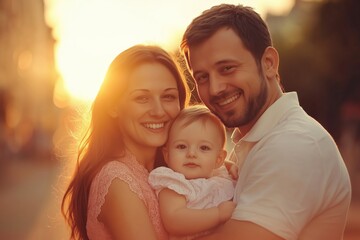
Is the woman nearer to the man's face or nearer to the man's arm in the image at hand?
the man's face

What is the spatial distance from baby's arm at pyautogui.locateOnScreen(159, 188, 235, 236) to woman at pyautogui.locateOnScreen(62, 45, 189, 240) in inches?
3.1

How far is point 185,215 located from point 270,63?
1096mm

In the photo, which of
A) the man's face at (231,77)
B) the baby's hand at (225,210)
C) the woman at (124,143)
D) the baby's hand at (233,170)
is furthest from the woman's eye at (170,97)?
the baby's hand at (225,210)

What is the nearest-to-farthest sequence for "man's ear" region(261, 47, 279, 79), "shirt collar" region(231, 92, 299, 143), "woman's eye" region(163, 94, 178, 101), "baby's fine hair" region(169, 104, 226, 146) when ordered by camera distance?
"shirt collar" region(231, 92, 299, 143), "man's ear" region(261, 47, 279, 79), "baby's fine hair" region(169, 104, 226, 146), "woman's eye" region(163, 94, 178, 101)

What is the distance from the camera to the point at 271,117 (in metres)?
4.75

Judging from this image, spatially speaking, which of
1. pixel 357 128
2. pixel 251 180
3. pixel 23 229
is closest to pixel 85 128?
pixel 251 180

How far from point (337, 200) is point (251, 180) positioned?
1.65ft

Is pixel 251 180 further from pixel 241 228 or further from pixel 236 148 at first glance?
pixel 236 148

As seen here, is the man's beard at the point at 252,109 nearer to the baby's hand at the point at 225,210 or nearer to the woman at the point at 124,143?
the woman at the point at 124,143

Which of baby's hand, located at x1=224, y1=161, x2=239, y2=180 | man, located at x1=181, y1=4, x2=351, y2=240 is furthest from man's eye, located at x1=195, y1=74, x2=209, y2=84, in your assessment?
baby's hand, located at x1=224, y1=161, x2=239, y2=180

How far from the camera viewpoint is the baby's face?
5.02 meters

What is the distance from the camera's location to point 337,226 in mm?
4574

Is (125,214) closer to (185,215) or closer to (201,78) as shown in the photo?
(185,215)

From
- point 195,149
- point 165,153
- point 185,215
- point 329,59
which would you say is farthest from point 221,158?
point 329,59
